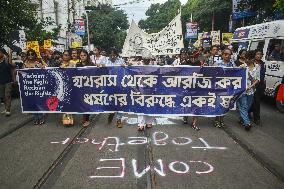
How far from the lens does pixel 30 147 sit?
7246mm

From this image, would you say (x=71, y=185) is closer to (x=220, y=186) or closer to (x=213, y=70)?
(x=220, y=186)

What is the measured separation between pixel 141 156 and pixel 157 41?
7383 mm

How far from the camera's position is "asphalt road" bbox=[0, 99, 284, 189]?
17.6 feet

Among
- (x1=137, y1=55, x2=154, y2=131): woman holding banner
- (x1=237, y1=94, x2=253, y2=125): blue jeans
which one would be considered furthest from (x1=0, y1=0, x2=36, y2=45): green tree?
(x1=237, y1=94, x2=253, y2=125): blue jeans

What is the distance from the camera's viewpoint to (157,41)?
13.3 metres

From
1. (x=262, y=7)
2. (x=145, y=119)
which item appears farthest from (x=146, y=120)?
(x=262, y=7)

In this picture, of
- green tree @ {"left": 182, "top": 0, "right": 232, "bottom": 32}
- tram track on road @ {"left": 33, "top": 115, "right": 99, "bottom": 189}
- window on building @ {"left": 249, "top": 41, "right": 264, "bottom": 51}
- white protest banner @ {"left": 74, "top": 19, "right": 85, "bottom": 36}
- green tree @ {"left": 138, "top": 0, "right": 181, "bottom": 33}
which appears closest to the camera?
tram track on road @ {"left": 33, "top": 115, "right": 99, "bottom": 189}

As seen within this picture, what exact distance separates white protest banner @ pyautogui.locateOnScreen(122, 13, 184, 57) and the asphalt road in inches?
156

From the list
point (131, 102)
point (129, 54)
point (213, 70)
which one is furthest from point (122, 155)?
point (129, 54)

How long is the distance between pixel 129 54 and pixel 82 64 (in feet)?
11.4

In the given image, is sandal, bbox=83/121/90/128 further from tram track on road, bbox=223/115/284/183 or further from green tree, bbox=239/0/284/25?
green tree, bbox=239/0/284/25

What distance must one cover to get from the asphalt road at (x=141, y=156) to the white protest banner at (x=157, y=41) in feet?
13.0

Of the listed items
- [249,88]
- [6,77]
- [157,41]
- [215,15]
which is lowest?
[249,88]

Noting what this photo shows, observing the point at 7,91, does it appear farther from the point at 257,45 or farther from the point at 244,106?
the point at 257,45
